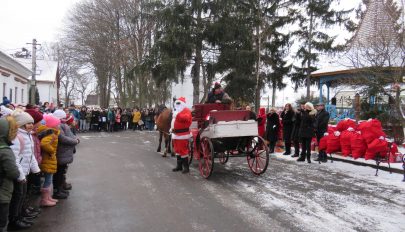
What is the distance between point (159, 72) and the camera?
24797 millimetres

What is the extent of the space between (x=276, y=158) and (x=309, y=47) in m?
19.7

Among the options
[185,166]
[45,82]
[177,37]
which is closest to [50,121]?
[185,166]

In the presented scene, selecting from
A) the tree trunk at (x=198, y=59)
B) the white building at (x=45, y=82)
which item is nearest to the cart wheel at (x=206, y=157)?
the tree trunk at (x=198, y=59)

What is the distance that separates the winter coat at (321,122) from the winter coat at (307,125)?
1.04 ft

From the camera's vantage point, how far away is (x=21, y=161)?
520cm

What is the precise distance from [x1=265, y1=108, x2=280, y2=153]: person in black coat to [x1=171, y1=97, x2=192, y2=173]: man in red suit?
16.3 ft

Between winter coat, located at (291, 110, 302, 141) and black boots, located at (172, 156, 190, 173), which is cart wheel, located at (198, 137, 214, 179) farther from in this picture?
winter coat, located at (291, 110, 302, 141)

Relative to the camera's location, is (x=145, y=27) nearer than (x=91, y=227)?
No

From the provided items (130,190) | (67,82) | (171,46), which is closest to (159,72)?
(171,46)

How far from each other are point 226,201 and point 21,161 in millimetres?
3302

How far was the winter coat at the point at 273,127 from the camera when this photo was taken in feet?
45.1

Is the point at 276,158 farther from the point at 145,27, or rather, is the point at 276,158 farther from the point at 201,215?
the point at 145,27

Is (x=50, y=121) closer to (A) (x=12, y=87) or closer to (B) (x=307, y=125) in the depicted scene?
(B) (x=307, y=125)

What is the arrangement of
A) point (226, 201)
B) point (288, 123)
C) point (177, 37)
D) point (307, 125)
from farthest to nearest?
1. point (177, 37)
2. point (288, 123)
3. point (307, 125)
4. point (226, 201)
